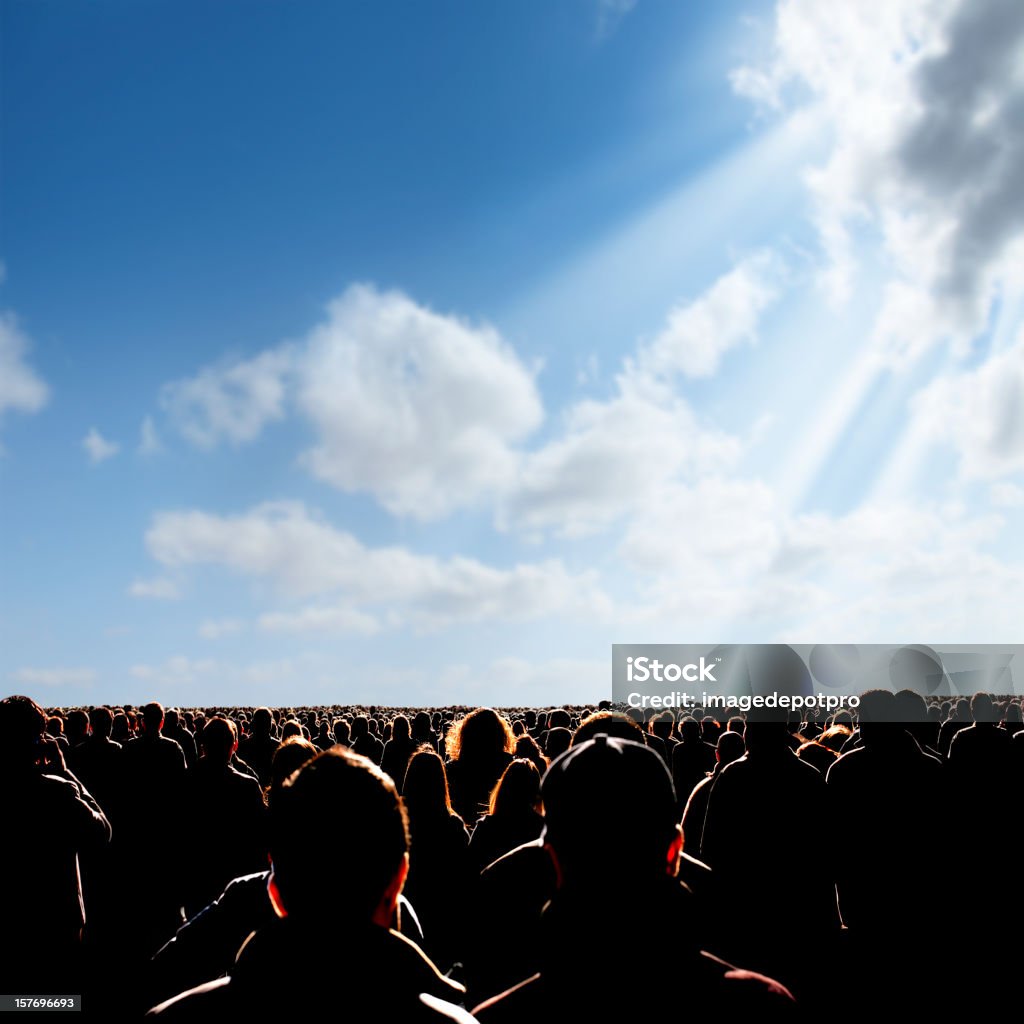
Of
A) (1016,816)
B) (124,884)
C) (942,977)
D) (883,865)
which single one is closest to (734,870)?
(883,865)

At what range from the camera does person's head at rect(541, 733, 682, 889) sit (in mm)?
1958

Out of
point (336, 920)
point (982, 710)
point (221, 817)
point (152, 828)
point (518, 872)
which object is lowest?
point (152, 828)

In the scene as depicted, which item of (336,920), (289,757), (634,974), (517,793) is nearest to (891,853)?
(517,793)

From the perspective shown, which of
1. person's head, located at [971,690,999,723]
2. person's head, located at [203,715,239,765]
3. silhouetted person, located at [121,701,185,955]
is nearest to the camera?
person's head, located at [203,715,239,765]

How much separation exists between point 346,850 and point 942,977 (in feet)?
17.7

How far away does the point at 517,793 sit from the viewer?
5.04 m

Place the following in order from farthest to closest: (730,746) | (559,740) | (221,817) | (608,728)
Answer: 1. (730,746)
2. (559,740)
3. (221,817)
4. (608,728)

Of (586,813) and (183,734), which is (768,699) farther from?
(183,734)

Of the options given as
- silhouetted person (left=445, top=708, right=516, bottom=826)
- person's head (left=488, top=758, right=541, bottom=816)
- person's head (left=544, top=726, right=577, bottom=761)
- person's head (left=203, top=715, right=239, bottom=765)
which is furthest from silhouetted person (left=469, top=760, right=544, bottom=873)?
person's head (left=203, top=715, right=239, bottom=765)

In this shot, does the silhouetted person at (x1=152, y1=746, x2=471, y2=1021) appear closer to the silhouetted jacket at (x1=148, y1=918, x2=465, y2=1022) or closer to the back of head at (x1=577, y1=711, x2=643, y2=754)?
the silhouetted jacket at (x1=148, y1=918, x2=465, y2=1022)

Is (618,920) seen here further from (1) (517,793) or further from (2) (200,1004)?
(1) (517,793)

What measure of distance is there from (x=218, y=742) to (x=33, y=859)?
4.58 feet

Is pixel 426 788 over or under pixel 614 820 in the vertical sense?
under

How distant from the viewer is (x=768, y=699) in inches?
207
